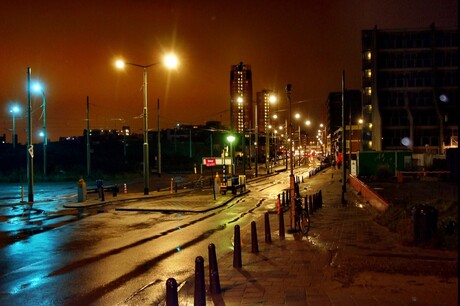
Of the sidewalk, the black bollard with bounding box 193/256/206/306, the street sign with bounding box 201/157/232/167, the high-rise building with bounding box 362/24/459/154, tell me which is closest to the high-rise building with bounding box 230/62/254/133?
the high-rise building with bounding box 362/24/459/154

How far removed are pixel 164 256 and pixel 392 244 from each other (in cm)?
555

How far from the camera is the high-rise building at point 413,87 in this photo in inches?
3371

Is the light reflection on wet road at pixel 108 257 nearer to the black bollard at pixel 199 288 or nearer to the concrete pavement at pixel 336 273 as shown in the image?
the concrete pavement at pixel 336 273

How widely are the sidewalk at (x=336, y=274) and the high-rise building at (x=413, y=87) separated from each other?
75.6 meters

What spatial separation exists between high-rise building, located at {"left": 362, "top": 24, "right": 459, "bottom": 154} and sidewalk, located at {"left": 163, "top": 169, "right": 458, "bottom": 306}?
75570 millimetres

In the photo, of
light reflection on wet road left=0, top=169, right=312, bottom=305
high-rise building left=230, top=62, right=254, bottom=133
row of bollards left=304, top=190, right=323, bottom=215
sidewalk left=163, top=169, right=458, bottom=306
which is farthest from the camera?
high-rise building left=230, top=62, right=254, bottom=133

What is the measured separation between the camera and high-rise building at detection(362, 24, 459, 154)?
281 ft

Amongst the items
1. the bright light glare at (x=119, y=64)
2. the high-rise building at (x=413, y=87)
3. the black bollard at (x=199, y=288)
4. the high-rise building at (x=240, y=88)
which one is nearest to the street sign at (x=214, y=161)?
the bright light glare at (x=119, y=64)

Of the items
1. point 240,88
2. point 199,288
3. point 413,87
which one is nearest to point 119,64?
point 199,288

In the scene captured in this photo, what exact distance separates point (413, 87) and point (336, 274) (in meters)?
83.4

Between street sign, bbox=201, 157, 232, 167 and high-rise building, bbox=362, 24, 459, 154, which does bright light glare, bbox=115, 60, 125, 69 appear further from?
high-rise building, bbox=362, 24, 459, 154

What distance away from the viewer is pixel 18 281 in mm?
10617

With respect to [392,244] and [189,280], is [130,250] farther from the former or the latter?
[392,244]

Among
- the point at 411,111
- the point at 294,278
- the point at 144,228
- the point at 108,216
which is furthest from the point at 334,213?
the point at 411,111
